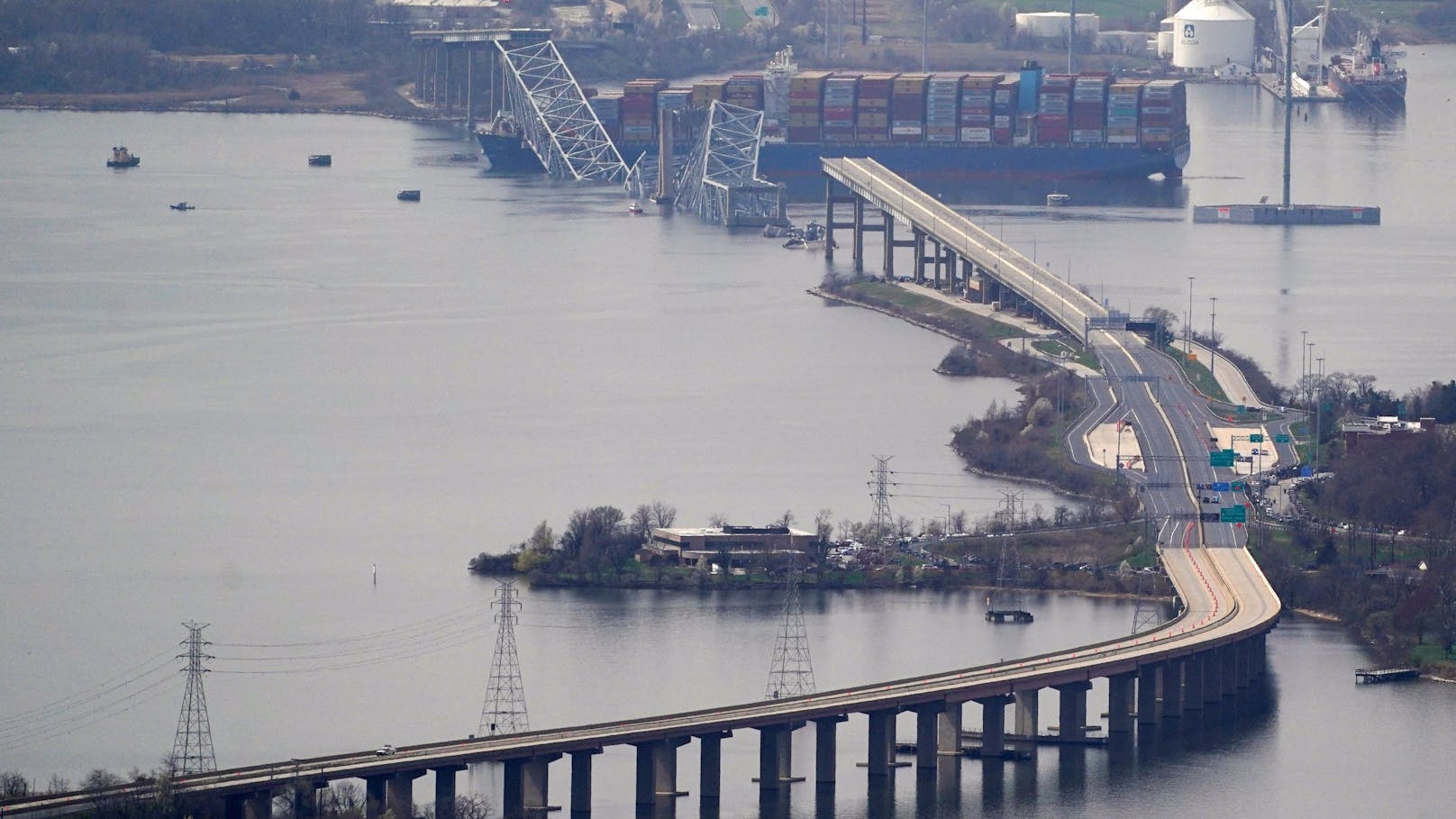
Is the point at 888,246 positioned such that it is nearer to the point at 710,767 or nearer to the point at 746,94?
the point at 746,94

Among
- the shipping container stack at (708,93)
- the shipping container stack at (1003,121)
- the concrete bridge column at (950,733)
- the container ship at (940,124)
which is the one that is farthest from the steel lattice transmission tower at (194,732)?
the shipping container stack at (1003,121)

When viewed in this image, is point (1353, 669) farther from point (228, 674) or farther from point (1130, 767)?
point (228, 674)

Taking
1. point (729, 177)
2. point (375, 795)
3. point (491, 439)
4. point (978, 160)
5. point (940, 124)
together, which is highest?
point (940, 124)

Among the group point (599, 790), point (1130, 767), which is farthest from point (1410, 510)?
point (599, 790)

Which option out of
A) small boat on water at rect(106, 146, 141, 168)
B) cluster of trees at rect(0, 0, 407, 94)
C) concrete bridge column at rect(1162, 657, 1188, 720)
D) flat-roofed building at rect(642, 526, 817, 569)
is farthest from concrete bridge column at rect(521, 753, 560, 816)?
cluster of trees at rect(0, 0, 407, 94)

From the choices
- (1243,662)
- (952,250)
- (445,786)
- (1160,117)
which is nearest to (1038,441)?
(1243,662)
